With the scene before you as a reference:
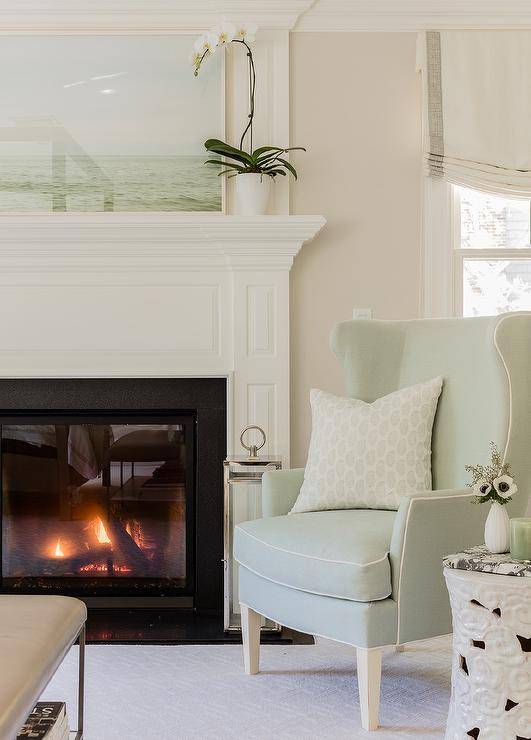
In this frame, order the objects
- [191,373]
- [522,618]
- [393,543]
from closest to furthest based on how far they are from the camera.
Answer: [522,618], [393,543], [191,373]

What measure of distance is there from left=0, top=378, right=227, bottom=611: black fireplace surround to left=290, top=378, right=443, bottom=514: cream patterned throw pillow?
0.71 meters

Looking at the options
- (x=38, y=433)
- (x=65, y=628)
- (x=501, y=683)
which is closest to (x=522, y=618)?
(x=501, y=683)

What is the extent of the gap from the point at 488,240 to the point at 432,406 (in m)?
1.05

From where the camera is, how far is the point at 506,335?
2287 millimetres

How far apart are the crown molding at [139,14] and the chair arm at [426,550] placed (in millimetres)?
2060

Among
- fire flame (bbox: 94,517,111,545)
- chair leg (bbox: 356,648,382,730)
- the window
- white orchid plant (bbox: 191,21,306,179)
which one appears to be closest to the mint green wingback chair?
chair leg (bbox: 356,648,382,730)

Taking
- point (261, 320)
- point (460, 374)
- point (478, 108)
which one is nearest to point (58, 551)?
point (261, 320)

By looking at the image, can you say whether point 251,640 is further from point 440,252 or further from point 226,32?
point 226,32

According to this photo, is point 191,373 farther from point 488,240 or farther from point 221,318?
point 488,240

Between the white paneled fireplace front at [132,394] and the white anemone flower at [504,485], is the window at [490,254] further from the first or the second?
the white anemone flower at [504,485]

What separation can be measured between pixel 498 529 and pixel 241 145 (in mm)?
1888

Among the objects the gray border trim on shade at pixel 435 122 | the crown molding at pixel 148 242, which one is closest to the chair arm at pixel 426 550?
the crown molding at pixel 148 242

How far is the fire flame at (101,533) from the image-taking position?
3.25 m

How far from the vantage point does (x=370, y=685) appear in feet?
6.73
